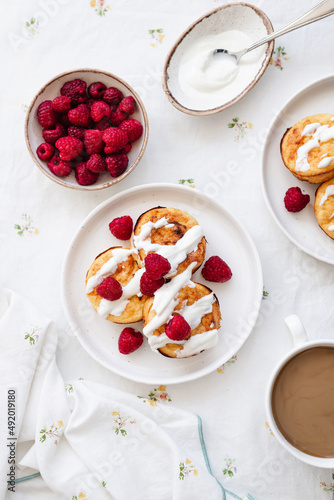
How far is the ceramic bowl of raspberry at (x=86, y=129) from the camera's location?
2074 millimetres

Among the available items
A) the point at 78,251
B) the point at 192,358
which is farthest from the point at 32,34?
the point at 192,358

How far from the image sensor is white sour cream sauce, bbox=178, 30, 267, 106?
2.14 meters

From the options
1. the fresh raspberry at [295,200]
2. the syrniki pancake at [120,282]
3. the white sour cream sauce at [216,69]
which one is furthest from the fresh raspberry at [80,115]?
the fresh raspberry at [295,200]

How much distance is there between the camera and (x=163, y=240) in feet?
6.66

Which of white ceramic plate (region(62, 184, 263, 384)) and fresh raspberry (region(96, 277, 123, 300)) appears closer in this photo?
fresh raspberry (region(96, 277, 123, 300))

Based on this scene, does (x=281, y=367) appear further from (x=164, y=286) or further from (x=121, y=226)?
(x=121, y=226)

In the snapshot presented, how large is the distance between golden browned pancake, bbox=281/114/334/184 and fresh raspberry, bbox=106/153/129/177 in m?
0.62

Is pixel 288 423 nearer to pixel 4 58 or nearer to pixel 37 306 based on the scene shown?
pixel 37 306

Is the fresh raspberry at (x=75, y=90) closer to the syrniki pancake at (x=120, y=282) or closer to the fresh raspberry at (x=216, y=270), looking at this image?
the syrniki pancake at (x=120, y=282)

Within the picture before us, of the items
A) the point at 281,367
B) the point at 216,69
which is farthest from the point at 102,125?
the point at 281,367

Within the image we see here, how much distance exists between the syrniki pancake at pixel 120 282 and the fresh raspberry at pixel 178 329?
0.62ft

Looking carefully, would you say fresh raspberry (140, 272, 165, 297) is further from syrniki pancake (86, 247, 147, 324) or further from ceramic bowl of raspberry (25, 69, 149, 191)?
ceramic bowl of raspberry (25, 69, 149, 191)

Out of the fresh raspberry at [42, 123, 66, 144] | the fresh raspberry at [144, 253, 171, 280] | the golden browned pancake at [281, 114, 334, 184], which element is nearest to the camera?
the fresh raspberry at [144, 253, 171, 280]

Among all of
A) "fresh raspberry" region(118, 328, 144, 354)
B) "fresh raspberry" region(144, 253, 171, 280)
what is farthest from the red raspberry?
"fresh raspberry" region(118, 328, 144, 354)
